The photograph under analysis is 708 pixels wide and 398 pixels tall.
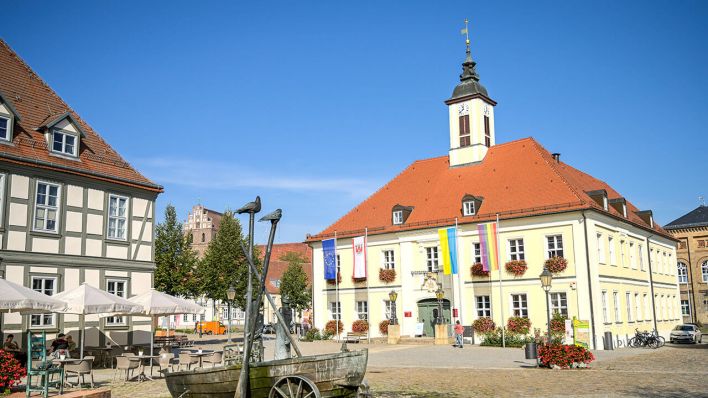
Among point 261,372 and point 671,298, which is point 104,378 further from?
point 671,298

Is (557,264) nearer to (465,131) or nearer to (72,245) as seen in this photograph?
(465,131)

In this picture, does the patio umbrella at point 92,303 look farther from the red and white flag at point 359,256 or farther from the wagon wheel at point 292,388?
the red and white flag at point 359,256

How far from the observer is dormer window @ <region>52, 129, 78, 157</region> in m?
24.1

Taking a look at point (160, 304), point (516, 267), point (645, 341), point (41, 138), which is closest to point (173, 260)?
point (41, 138)

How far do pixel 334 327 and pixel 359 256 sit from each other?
199 inches

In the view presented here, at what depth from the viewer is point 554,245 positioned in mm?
33031

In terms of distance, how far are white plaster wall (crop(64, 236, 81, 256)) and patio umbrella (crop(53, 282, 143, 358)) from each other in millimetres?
4463

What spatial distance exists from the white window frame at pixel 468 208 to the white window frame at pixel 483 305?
180 inches

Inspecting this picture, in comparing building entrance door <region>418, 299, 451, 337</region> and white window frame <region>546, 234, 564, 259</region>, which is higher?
white window frame <region>546, 234, 564, 259</region>

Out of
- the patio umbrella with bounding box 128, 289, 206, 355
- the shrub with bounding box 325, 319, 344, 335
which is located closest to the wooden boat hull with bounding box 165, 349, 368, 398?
the patio umbrella with bounding box 128, 289, 206, 355

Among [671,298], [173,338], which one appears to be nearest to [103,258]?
[173,338]

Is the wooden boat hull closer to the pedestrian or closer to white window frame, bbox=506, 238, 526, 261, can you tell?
the pedestrian

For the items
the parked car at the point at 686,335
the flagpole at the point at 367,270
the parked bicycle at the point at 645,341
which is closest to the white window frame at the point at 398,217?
the flagpole at the point at 367,270

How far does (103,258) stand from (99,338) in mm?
2965
